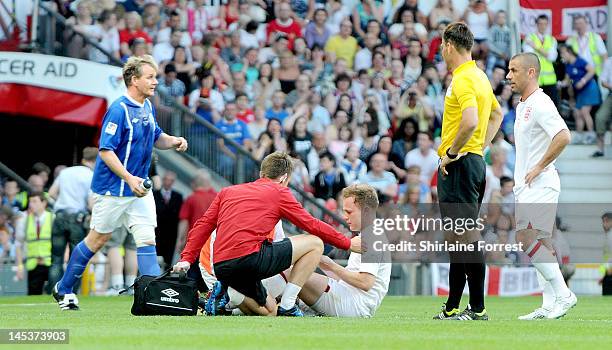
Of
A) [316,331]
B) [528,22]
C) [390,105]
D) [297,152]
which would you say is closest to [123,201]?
[316,331]

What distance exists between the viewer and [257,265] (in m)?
11.0

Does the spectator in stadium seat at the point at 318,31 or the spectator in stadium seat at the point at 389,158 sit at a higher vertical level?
the spectator in stadium seat at the point at 318,31

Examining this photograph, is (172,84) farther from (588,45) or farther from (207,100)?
(588,45)

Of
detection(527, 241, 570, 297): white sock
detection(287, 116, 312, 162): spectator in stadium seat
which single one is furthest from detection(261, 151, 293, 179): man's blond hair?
detection(287, 116, 312, 162): spectator in stadium seat

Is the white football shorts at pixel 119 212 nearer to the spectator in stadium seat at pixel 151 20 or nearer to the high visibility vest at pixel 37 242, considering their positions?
the high visibility vest at pixel 37 242

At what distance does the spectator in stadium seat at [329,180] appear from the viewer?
20844 mm

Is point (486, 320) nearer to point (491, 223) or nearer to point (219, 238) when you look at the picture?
point (219, 238)

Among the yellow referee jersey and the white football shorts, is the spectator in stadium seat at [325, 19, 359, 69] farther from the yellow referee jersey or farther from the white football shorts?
the yellow referee jersey

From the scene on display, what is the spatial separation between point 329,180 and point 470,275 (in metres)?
10.3

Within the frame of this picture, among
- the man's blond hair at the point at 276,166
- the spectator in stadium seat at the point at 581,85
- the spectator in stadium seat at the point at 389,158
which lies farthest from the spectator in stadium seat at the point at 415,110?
the man's blond hair at the point at 276,166

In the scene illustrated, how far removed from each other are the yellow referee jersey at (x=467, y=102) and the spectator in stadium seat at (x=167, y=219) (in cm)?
927

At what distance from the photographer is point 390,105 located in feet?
75.0

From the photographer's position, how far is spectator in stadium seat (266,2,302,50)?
77.4 ft

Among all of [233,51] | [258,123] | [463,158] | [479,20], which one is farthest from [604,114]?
[463,158]
